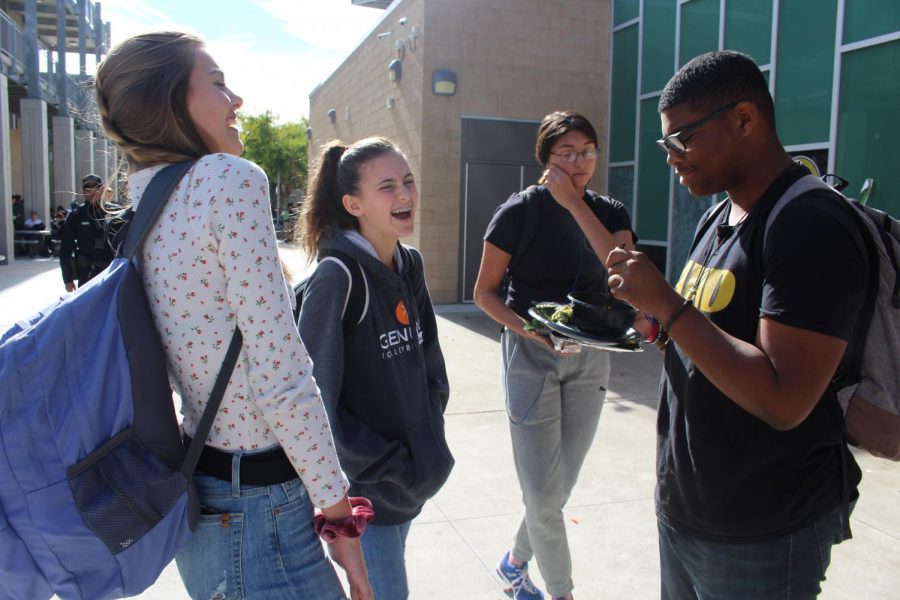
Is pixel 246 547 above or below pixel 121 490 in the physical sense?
below

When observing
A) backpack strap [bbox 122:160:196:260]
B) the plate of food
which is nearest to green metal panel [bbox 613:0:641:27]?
the plate of food

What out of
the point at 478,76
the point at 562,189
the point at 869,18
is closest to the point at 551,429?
the point at 562,189

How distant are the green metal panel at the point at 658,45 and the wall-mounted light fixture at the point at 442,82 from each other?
10.6ft

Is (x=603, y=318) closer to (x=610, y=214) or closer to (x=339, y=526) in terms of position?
(x=610, y=214)

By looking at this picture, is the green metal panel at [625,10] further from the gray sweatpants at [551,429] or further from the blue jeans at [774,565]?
the blue jeans at [774,565]

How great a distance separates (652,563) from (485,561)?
33.8 inches

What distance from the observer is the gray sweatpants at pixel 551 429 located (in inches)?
121

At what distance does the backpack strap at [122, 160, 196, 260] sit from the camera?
57.2 inches

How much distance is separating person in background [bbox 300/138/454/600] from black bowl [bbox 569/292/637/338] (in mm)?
542

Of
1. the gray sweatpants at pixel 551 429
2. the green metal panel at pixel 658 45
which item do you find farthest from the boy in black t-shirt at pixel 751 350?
the green metal panel at pixel 658 45

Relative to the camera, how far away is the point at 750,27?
9.13m

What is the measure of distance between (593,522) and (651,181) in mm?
8270

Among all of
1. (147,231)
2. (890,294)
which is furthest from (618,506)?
(147,231)

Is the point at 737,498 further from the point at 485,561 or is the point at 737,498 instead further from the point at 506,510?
the point at 506,510
